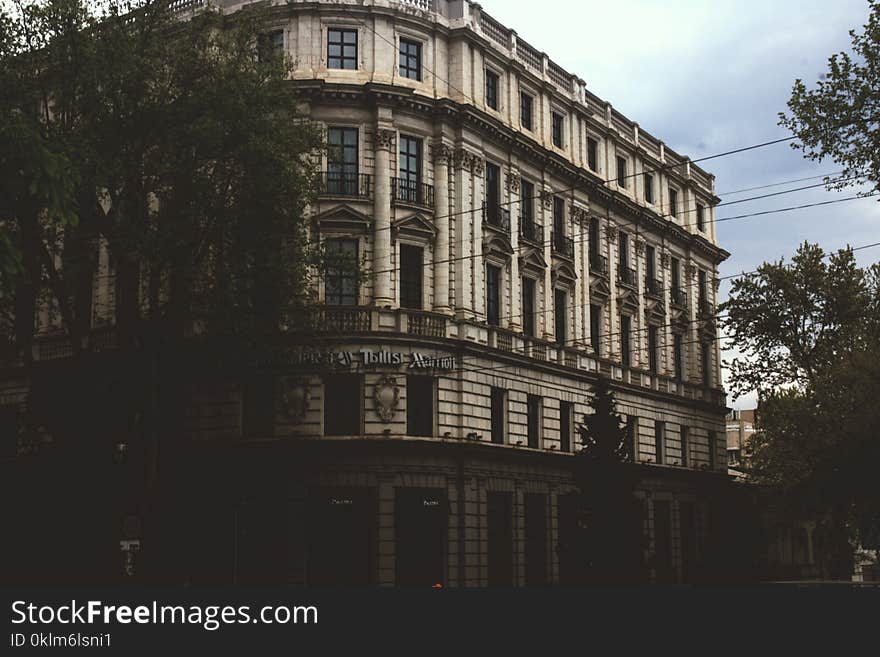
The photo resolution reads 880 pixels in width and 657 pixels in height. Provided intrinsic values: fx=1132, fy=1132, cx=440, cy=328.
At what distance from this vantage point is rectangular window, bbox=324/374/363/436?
3706cm

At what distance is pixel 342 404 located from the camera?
37.2 meters

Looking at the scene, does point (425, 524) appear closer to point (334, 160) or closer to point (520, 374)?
point (520, 374)

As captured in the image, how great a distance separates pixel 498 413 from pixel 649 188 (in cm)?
1959

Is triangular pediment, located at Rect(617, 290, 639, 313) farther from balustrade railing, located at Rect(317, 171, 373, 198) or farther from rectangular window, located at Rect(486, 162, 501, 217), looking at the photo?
balustrade railing, located at Rect(317, 171, 373, 198)

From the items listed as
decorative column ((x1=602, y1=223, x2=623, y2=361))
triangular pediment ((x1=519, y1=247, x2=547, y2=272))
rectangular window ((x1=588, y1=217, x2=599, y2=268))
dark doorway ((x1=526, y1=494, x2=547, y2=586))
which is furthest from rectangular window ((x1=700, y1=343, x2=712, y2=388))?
dark doorway ((x1=526, y1=494, x2=547, y2=586))

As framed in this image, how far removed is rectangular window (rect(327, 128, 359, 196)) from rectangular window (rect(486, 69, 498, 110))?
656 centimetres

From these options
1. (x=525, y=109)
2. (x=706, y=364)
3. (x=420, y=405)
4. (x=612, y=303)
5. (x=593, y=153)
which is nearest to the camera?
(x=420, y=405)

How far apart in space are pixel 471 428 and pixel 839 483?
13.1 metres

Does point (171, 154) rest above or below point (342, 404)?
above

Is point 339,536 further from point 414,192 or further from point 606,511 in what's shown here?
point 414,192

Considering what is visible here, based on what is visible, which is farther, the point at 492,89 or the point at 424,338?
the point at 492,89

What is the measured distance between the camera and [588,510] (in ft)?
124

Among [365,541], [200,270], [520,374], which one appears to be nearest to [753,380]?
[520,374]

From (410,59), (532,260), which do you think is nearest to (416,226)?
(410,59)
